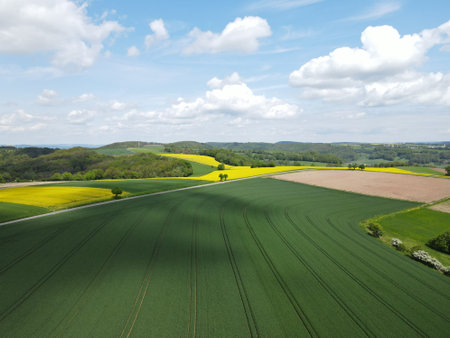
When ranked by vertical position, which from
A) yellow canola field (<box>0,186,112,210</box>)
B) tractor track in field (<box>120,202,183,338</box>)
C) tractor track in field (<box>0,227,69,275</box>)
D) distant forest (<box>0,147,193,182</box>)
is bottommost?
tractor track in field (<box>120,202,183,338</box>)

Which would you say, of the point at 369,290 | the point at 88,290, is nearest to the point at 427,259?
the point at 369,290

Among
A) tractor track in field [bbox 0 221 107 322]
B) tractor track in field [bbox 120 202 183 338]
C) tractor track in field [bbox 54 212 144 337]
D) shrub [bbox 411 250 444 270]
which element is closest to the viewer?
tractor track in field [bbox 54 212 144 337]

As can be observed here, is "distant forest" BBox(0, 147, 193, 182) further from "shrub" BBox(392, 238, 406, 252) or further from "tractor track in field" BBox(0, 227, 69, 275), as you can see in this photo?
"shrub" BBox(392, 238, 406, 252)

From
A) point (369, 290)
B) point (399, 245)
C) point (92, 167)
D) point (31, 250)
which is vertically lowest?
point (399, 245)

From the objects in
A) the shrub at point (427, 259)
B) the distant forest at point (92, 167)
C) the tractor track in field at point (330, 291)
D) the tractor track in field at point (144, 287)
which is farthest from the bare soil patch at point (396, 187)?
the distant forest at point (92, 167)

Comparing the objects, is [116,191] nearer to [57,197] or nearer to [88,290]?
[57,197]

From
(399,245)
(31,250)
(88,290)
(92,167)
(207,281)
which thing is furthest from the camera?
(92,167)

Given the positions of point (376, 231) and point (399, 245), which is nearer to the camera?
point (399, 245)

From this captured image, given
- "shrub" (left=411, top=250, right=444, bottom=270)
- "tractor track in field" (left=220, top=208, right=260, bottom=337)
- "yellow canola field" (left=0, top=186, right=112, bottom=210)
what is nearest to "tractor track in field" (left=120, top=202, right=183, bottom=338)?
"tractor track in field" (left=220, top=208, right=260, bottom=337)

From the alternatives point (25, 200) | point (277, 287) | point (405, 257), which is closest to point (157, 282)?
point (277, 287)

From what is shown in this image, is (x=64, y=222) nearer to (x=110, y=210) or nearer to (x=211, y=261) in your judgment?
(x=110, y=210)
